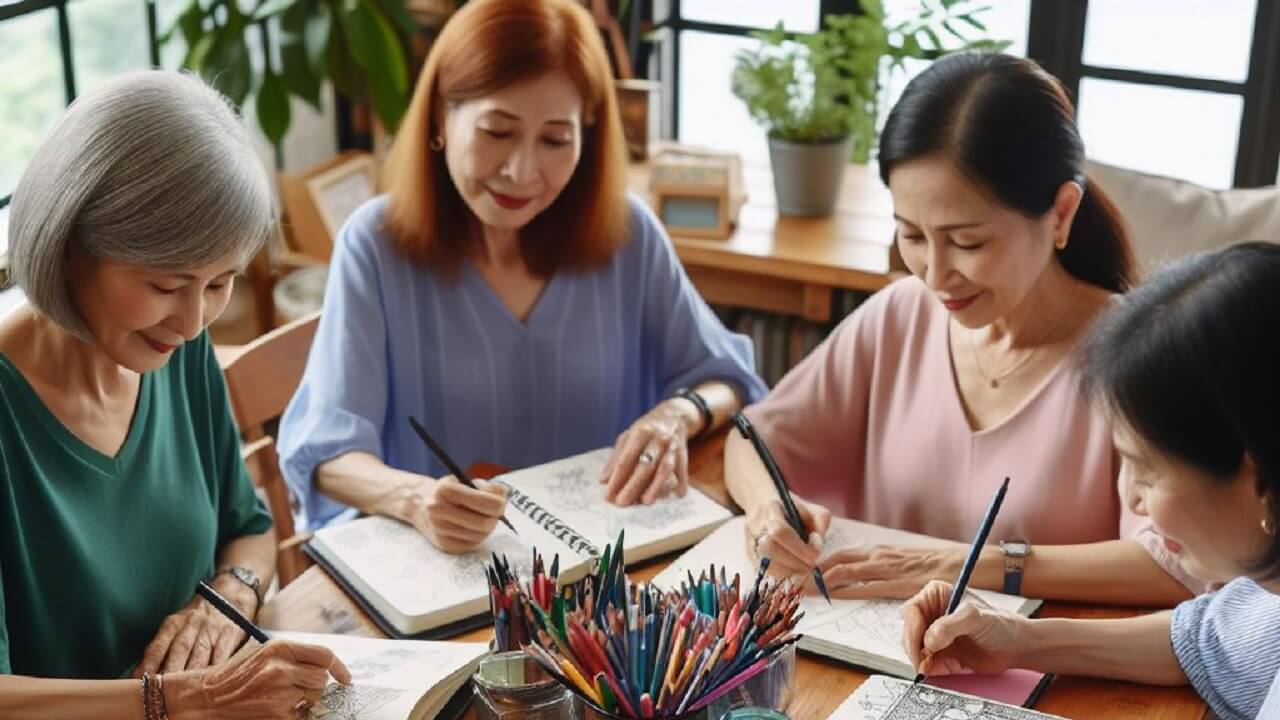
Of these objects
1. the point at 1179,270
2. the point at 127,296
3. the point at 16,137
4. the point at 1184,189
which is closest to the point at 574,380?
the point at 127,296

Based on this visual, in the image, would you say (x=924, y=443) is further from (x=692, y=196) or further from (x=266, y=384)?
(x=692, y=196)

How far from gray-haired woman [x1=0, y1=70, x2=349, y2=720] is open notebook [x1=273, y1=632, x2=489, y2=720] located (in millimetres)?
29

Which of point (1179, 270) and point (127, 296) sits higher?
point (1179, 270)

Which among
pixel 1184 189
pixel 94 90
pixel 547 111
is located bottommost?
pixel 1184 189

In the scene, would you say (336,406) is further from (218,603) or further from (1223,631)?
(1223,631)

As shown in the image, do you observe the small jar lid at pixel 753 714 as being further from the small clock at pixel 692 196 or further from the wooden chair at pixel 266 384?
the small clock at pixel 692 196

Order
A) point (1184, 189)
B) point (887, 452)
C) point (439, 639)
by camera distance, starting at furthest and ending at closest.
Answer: point (1184, 189)
point (887, 452)
point (439, 639)

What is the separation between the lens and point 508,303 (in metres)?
2.18

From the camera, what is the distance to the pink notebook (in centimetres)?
144

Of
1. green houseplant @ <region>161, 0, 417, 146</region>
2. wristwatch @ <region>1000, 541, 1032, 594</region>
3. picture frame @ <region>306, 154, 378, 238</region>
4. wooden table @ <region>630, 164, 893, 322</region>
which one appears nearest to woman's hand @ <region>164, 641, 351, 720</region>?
wristwatch @ <region>1000, 541, 1032, 594</region>

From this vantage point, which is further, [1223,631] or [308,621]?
[308,621]

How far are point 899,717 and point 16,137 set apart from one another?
94.6 inches

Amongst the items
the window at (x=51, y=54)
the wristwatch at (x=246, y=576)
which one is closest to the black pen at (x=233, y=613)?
the wristwatch at (x=246, y=576)

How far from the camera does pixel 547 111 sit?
2.01m
